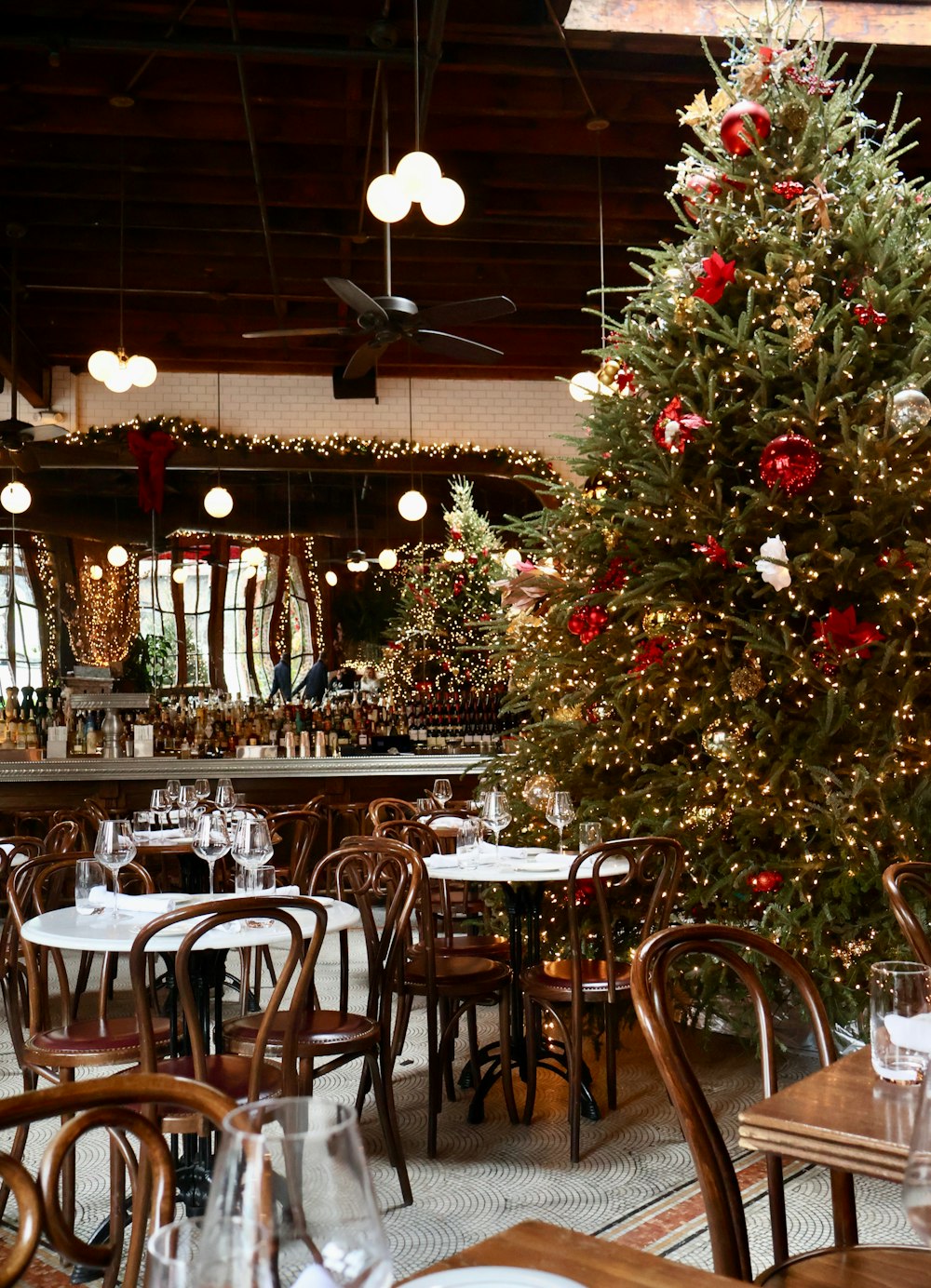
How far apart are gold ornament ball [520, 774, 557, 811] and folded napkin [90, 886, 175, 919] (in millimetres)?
1650

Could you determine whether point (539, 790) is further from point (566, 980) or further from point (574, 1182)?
point (574, 1182)

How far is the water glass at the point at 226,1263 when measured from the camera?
0.68m

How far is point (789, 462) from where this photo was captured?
413 cm

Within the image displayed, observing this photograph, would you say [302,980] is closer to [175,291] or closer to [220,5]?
[220,5]

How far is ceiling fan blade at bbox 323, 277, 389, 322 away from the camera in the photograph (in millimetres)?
5508

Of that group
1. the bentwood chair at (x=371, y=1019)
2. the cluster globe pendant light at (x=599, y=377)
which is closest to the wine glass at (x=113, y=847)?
the bentwood chair at (x=371, y=1019)

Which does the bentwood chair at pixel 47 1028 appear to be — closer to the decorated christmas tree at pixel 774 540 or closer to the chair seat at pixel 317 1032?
the chair seat at pixel 317 1032

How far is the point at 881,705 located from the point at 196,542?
834cm

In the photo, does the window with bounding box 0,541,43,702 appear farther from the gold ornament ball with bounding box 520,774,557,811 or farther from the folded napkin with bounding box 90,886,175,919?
the folded napkin with bounding box 90,886,175,919

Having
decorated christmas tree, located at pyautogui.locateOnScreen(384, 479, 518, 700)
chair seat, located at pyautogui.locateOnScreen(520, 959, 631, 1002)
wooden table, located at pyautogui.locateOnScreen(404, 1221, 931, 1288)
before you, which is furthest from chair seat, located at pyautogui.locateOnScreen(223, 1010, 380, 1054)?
decorated christmas tree, located at pyautogui.locateOnScreen(384, 479, 518, 700)

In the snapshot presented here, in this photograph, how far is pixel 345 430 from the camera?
11.0 m

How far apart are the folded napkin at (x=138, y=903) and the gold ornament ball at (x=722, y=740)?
196 cm

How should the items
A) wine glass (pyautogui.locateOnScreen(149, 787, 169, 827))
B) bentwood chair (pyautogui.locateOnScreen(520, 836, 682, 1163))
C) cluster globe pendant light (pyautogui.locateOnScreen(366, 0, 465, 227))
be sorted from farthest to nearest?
wine glass (pyautogui.locateOnScreen(149, 787, 169, 827)) < cluster globe pendant light (pyautogui.locateOnScreen(366, 0, 465, 227)) < bentwood chair (pyautogui.locateOnScreen(520, 836, 682, 1163))

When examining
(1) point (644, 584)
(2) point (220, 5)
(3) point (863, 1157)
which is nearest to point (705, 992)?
(1) point (644, 584)
